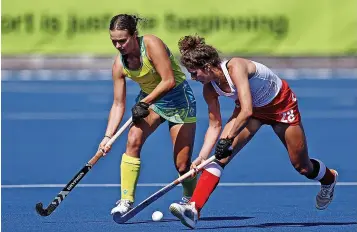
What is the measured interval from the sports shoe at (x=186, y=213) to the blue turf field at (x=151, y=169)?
1.39ft

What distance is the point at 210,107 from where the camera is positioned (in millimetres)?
8273

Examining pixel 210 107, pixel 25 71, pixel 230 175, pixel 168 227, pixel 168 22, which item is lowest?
pixel 25 71

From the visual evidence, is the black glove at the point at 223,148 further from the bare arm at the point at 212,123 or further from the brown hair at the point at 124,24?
the brown hair at the point at 124,24

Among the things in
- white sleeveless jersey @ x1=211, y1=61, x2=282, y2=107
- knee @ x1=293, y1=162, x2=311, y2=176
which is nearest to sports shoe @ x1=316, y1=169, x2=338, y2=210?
knee @ x1=293, y1=162, x2=311, y2=176

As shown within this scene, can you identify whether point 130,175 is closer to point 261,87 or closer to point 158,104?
point 158,104

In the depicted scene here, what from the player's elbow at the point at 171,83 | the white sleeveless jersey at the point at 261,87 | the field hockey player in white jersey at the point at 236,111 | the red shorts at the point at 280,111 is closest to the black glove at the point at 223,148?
the field hockey player in white jersey at the point at 236,111

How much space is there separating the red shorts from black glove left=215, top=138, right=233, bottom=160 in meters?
0.52

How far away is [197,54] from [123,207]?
54.5 inches

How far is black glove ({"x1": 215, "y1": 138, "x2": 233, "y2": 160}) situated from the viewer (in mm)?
7938

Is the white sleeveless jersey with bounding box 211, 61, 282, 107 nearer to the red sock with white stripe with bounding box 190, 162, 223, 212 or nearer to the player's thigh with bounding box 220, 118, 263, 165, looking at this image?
the player's thigh with bounding box 220, 118, 263, 165

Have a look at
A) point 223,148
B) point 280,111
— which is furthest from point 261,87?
point 223,148

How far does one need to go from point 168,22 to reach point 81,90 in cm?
203

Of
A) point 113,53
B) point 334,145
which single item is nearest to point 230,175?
point 334,145

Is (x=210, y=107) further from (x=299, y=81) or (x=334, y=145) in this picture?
(x=299, y=81)
